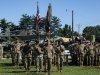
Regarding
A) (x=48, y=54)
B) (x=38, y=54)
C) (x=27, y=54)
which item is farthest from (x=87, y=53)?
(x=48, y=54)

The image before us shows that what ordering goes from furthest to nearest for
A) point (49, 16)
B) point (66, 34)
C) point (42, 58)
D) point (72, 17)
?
point (66, 34) < point (72, 17) < point (49, 16) < point (42, 58)

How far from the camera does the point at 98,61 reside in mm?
32094

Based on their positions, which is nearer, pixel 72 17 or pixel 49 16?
pixel 49 16

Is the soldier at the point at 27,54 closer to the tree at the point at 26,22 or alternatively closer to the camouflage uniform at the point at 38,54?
the camouflage uniform at the point at 38,54

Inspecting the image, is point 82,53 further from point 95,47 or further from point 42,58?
point 42,58

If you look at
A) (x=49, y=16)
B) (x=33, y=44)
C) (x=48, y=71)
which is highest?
(x=49, y=16)

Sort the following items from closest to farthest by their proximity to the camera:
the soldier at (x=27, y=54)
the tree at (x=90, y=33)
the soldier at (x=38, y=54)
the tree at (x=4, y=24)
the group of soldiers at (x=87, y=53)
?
the soldier at (x=38, y=54), the soldier at (x=27, y=54), the group of soldiers at (x=87, y=53), the tree at (x=90, y=33), the tree at (x=4, y=24)

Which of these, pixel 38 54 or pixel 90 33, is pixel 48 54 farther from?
pixel 90 33

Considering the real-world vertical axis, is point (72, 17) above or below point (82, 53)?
above

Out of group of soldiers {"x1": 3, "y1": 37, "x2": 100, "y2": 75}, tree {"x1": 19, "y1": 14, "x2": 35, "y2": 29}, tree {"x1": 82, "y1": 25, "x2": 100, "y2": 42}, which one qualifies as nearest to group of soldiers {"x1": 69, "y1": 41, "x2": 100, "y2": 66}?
group of soldiers {"x1": 3, "y1": 37, "x2": 100, "y2": 75}

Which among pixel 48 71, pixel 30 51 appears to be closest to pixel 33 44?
pixel 30 51

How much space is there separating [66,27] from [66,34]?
21.9 feet

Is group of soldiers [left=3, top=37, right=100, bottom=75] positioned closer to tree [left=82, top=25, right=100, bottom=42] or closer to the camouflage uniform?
the camouflage uniform

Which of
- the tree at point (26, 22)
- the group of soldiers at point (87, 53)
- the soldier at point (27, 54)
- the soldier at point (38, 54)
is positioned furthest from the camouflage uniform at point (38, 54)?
the tree at point (26, 22)
